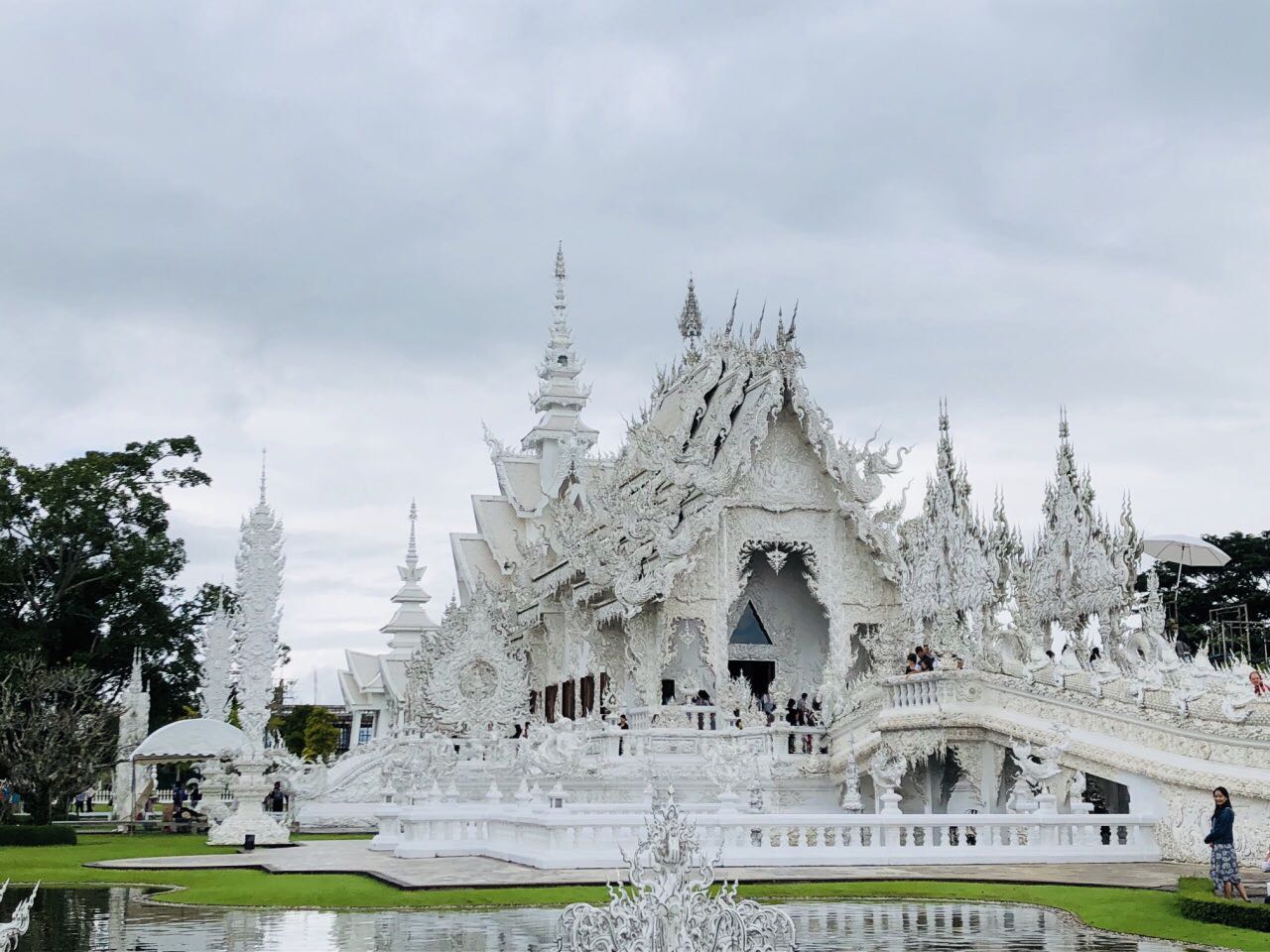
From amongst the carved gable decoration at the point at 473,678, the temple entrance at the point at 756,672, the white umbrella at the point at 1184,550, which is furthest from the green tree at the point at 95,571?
the white umbrella at the point at 1184,550

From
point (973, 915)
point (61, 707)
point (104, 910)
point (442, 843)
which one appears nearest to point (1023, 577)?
point (442, 843)

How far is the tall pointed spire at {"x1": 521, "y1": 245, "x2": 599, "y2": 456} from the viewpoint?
44188mm

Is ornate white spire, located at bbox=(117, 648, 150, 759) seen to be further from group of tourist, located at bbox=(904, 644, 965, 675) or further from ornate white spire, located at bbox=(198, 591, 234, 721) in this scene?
group of tourist, located at bbox=(904, 644, 965, 675)

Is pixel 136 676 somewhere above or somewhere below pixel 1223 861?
above

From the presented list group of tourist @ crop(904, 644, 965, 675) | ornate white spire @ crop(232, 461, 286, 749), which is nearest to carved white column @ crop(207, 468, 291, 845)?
ornate white spire @ crop(232, 461, 286, 749)

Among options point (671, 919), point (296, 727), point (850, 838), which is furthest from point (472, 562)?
point (671, 919)

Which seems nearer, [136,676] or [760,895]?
[760,895]

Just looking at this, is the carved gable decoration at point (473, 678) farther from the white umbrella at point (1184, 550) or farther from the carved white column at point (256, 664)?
the white umbrella at point (1184, 550)

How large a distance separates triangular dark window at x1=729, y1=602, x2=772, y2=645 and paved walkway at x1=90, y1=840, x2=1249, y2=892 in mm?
11130

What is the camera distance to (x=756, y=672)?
27.5 m

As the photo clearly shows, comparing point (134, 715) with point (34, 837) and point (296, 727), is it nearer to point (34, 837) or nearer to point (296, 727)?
point (34, 837)

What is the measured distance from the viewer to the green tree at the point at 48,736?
88.8 ft

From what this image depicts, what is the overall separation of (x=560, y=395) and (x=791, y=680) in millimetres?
20493

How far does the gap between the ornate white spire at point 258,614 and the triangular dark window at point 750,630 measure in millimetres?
8497
